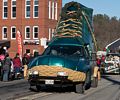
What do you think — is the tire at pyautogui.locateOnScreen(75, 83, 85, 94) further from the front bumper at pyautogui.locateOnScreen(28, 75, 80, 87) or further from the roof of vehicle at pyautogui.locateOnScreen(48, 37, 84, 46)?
the roof of vehicle at pyautogui.locateOnScreen(48, 37, 84, 46)

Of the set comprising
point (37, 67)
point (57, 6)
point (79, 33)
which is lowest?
point (37, 67)

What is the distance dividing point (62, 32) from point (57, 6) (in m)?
50.1

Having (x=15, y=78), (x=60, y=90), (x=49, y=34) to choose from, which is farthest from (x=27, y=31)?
(x=60, y=90)

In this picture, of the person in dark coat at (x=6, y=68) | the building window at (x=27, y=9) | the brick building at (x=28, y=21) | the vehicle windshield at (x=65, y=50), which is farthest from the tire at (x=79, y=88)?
the building window at (x=27, y=9)

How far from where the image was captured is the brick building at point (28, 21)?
67.4 meters

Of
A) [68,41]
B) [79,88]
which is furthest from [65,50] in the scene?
[79,88]

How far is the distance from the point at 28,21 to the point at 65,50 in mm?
48973

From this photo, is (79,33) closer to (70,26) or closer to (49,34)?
(70,26)

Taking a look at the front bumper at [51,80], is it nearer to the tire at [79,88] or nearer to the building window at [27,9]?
the tire at [79,88]

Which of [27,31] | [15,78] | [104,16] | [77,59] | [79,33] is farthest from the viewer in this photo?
[104,16]

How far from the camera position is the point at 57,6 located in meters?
72.5

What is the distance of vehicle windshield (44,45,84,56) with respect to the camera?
19.8m

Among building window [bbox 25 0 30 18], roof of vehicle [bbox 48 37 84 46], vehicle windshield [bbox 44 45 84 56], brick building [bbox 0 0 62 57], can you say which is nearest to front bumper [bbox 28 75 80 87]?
vehicle windshield [bbox 44 45 84 56]

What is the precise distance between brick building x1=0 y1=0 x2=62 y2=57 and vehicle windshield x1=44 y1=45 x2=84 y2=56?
4607cm
